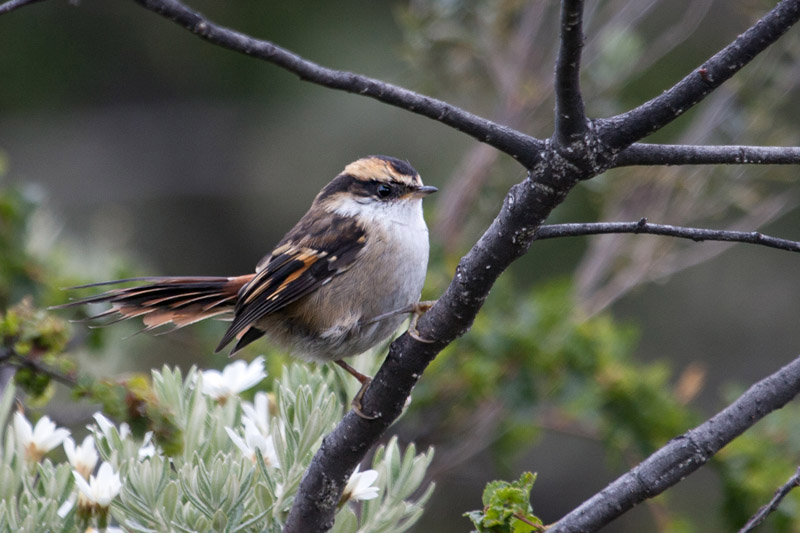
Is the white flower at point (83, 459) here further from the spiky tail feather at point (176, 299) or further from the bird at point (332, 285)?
the spiky tail feather at point (176, 299)

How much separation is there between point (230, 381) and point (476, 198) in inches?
91.8

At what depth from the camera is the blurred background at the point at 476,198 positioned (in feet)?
13.2

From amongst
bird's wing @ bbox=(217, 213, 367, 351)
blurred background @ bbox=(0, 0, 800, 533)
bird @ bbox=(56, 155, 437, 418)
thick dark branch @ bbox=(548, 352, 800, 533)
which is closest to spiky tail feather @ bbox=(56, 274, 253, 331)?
bird @ bbox=(56, 155, 437, 418)

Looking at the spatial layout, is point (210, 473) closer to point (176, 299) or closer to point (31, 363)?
point (31, 363)

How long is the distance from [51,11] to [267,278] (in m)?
6.92

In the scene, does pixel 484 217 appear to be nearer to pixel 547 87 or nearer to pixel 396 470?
pixel 547 87

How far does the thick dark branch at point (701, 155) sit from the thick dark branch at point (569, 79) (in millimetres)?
116

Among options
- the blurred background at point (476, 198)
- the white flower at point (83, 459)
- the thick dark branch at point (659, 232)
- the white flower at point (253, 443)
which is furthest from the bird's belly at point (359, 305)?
the thick dark branch at point (659, 232)

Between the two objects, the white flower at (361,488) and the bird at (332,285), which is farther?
A: the bird at (332,285)

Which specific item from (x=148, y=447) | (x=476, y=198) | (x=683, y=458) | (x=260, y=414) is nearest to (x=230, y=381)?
(x=260, y=414)

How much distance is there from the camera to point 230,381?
287cm

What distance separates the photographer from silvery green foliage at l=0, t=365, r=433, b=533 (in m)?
2.25

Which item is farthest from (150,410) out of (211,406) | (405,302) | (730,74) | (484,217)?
(484,217)

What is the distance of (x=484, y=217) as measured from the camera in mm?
4770
